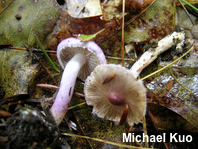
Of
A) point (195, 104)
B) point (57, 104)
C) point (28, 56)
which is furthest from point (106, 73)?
point (195, 104)

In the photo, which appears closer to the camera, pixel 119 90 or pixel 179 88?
pixel 119 90

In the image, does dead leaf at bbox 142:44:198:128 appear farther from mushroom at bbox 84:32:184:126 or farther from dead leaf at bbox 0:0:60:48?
dead leaf at bbox 0:0:60:48

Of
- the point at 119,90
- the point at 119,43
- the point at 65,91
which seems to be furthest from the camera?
the point at 119,43

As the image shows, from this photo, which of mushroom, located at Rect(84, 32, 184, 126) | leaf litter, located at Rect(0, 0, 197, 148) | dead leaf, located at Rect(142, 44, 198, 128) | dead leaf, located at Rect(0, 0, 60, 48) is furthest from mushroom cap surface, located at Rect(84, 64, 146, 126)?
dead leaf, located at Rect(0, 0, 60, 48)

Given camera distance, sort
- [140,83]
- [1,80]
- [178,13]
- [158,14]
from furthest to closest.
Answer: [178,13]
[158,14]
[1,80]
[140,83]

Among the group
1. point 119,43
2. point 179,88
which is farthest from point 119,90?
point 179,88

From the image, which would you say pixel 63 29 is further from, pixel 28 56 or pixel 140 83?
pixel 140 83

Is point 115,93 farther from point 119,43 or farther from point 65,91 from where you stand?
point 119,43
